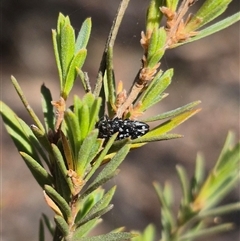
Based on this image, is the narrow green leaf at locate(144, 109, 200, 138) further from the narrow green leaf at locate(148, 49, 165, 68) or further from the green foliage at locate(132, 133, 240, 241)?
the green foliage at locate(132, 133, 240, 241)

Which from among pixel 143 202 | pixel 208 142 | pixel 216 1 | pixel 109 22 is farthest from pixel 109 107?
pixel 109 22

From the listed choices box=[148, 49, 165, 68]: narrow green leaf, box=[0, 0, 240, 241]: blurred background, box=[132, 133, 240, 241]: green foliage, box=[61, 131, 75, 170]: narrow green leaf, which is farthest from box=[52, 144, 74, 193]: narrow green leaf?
box=[0, 0, 240, 241]: blurred background

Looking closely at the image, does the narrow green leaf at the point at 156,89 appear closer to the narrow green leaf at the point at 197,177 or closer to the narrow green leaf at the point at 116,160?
the narrow green leaf at the point at 116,160

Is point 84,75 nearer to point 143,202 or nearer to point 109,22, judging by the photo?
point 143,202

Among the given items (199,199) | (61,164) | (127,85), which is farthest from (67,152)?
(127,85)

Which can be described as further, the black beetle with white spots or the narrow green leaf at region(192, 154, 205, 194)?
the narrow green leaf at region(192, 154, 205, 194)
